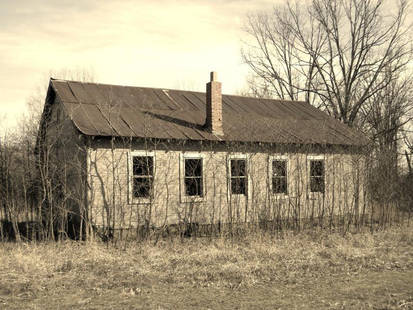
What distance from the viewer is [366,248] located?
40.5 ft

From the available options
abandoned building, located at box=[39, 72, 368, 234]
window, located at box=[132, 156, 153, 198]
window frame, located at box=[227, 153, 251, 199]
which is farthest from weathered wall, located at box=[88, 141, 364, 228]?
window, located at box=[132, 156, 153, 198]

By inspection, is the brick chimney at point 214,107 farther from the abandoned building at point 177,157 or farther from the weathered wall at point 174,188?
the weathered wall at point 174,188

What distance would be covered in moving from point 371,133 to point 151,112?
20895mm

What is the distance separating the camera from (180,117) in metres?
17.0

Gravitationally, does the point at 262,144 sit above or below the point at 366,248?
above

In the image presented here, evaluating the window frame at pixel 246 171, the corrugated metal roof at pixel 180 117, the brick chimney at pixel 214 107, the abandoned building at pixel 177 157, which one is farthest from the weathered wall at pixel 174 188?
the brick chimney at pixel 214 107

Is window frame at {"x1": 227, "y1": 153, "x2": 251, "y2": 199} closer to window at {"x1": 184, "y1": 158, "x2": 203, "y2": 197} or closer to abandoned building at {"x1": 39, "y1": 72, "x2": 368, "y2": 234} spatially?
abandoned building at {"x1": 39, "y1": 72, "x2": 368, "y2": 234}

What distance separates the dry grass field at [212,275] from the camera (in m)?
7.47

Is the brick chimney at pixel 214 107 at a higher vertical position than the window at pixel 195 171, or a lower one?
higher

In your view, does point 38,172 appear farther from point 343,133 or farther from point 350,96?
point 350,96

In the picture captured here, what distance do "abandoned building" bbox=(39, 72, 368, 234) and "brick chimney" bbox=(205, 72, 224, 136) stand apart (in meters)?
0.04

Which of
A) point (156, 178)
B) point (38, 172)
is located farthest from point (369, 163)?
point (38, 172)

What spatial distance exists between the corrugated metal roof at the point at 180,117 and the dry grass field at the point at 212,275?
13.1 ft

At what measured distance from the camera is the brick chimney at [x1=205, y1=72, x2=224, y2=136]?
16328mm
